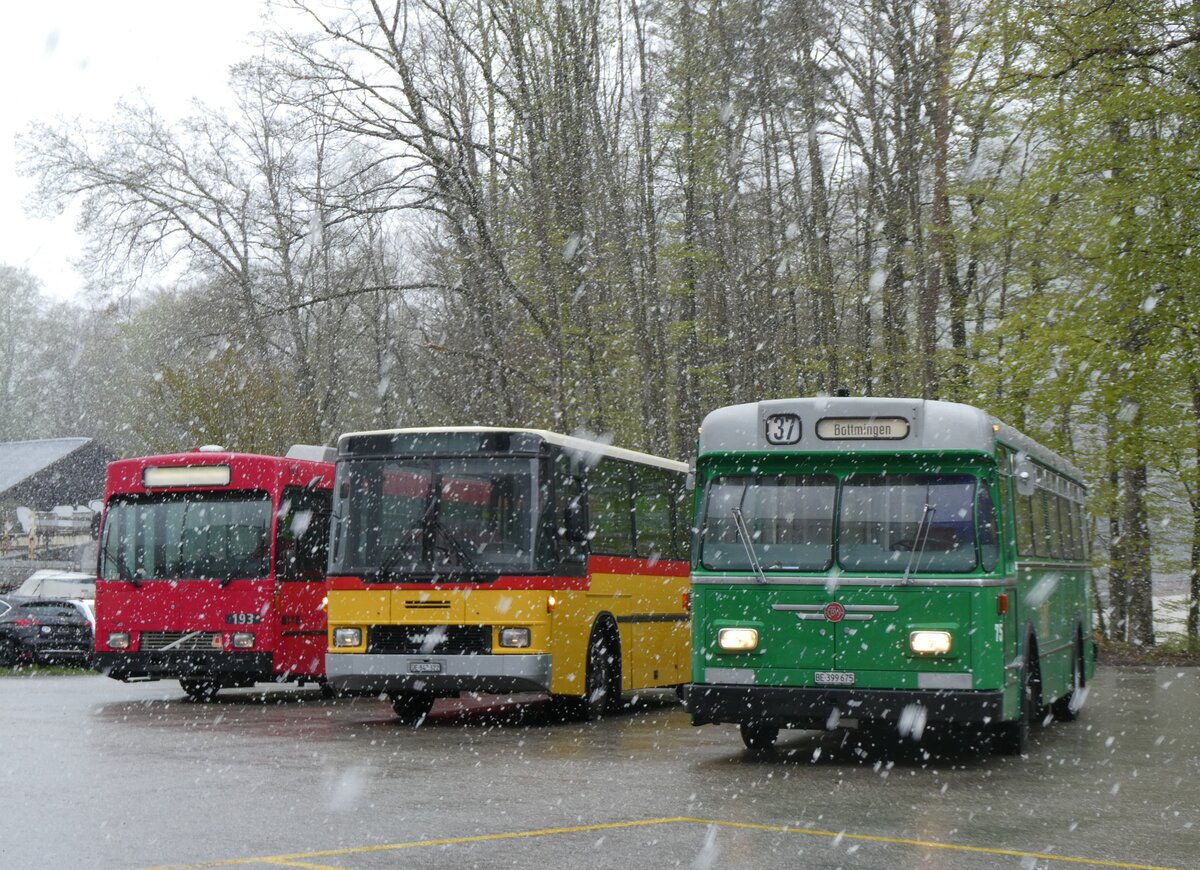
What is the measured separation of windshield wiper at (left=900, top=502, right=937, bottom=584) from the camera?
12.2 meters

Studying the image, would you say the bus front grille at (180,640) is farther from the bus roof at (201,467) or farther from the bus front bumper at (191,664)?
the bus roof at (201,467)

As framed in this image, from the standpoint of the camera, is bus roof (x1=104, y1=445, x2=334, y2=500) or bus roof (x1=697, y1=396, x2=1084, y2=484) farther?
bus roof (x1=104, y1=445, x2=334, y2=500)

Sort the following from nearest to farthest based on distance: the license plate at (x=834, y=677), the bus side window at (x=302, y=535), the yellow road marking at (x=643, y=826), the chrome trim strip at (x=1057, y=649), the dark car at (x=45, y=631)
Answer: the yellow road marking at (x=643, y=826) → the license plate at (x=834, y=677) → the chrome trim strip at (x=1057, y=649) → the bus side window at (x=302, y=535) → the dark car at (x=45, y=631)

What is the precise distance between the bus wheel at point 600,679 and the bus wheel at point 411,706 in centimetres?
163

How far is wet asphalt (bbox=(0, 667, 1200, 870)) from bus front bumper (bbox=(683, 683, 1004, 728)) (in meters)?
0.41

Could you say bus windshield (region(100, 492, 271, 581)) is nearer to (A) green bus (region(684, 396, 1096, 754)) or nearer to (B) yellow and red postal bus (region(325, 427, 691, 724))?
(B) yellow and red postal bus (region(325, 427, 691, 724))

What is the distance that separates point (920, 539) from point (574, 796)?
3390mm

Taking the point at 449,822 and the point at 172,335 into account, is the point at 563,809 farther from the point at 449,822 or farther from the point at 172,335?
the point at 172,335

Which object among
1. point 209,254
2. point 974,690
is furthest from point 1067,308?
point 209,254

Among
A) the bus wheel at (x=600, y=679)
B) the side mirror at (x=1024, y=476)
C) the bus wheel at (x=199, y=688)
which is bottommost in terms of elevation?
the bus wheel at (x=199, y=688)

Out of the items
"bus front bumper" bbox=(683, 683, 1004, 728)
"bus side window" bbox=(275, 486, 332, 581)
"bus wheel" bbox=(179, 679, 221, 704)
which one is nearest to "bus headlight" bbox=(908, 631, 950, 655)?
"bus front bumper" bbox=(683, 683, 1004, 728)

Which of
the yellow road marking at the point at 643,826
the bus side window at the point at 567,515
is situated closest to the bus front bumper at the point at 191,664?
the bus side window at the point at 567,515

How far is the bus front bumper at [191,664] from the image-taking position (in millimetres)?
19547

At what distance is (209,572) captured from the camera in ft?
65.4
